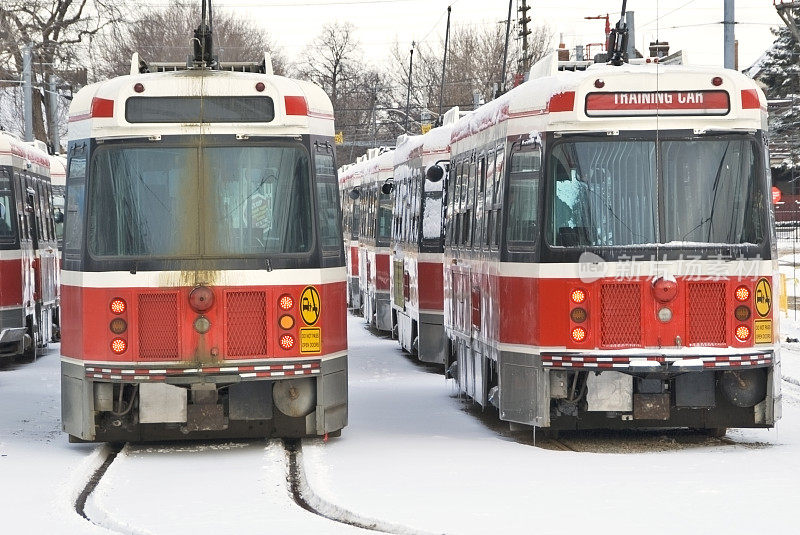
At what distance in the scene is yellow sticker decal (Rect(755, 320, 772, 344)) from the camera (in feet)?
43.1

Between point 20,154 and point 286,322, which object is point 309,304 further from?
point 20,154

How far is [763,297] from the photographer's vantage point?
521 inches

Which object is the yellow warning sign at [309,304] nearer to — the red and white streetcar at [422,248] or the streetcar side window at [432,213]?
the red and white streetcar at [422,248]

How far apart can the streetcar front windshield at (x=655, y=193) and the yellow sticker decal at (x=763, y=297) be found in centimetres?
37

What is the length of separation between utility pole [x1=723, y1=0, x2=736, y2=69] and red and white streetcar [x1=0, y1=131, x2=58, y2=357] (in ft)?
39.5

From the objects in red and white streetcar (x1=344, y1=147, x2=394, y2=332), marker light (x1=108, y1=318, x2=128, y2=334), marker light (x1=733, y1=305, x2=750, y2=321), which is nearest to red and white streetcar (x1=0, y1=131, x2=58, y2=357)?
red and white streetcar (x1=344, y1=147, x2=394, y2=332)

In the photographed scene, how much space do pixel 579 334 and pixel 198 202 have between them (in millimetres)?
3259

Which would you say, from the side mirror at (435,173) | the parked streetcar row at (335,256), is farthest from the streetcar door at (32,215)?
the parked streetcar row at (335,256)

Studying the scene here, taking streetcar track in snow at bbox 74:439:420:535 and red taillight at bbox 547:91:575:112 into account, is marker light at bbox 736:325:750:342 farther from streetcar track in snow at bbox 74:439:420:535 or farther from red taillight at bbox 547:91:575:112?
streetcar track in snow at bbox 74:439:420:535

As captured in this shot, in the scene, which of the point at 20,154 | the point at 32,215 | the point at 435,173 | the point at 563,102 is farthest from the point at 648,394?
the point at 32,215

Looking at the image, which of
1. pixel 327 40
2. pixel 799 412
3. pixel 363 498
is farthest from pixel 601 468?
pixel 327 40

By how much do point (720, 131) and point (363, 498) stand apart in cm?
463

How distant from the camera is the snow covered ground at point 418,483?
977cm

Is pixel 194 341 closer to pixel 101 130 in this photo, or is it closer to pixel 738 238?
pixel 101 130
